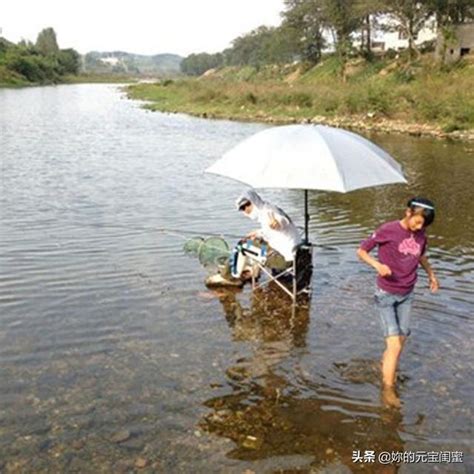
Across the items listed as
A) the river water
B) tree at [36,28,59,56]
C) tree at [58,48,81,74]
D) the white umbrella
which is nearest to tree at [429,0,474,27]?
the river water

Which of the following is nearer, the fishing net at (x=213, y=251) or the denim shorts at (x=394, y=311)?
the denim shorts at (x=394, y=311)

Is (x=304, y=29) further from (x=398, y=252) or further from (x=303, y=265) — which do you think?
(x=398, y=252)

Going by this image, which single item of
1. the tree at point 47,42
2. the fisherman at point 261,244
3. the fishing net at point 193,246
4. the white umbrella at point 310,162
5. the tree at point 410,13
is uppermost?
the tree at point 47,42

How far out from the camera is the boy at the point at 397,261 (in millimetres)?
5570

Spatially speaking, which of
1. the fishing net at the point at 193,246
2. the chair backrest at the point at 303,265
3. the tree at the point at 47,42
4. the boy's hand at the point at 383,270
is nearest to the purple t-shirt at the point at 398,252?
the boy's hand at the point at 383,270

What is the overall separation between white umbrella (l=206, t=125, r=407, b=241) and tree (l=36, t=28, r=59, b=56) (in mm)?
167966

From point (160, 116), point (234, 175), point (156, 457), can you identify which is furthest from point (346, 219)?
point (160, 116)

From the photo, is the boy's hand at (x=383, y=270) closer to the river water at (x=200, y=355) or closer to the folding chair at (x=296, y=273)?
the river water at (x=200, y=355)

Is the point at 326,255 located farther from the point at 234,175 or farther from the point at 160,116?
the point at 160,116

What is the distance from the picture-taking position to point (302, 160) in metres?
7.58

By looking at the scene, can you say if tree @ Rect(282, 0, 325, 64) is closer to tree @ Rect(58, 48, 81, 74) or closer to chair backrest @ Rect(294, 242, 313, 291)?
chair backrest @ Rect(294, 242, 313, 291)

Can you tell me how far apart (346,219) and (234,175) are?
717 cm

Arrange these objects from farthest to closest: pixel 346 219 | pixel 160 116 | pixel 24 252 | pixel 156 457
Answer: pixel 160 116, pixel 346 219, pixel 24 252, pixel 156 457

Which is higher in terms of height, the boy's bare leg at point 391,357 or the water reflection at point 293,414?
the boy's bare leg at point 391,357
